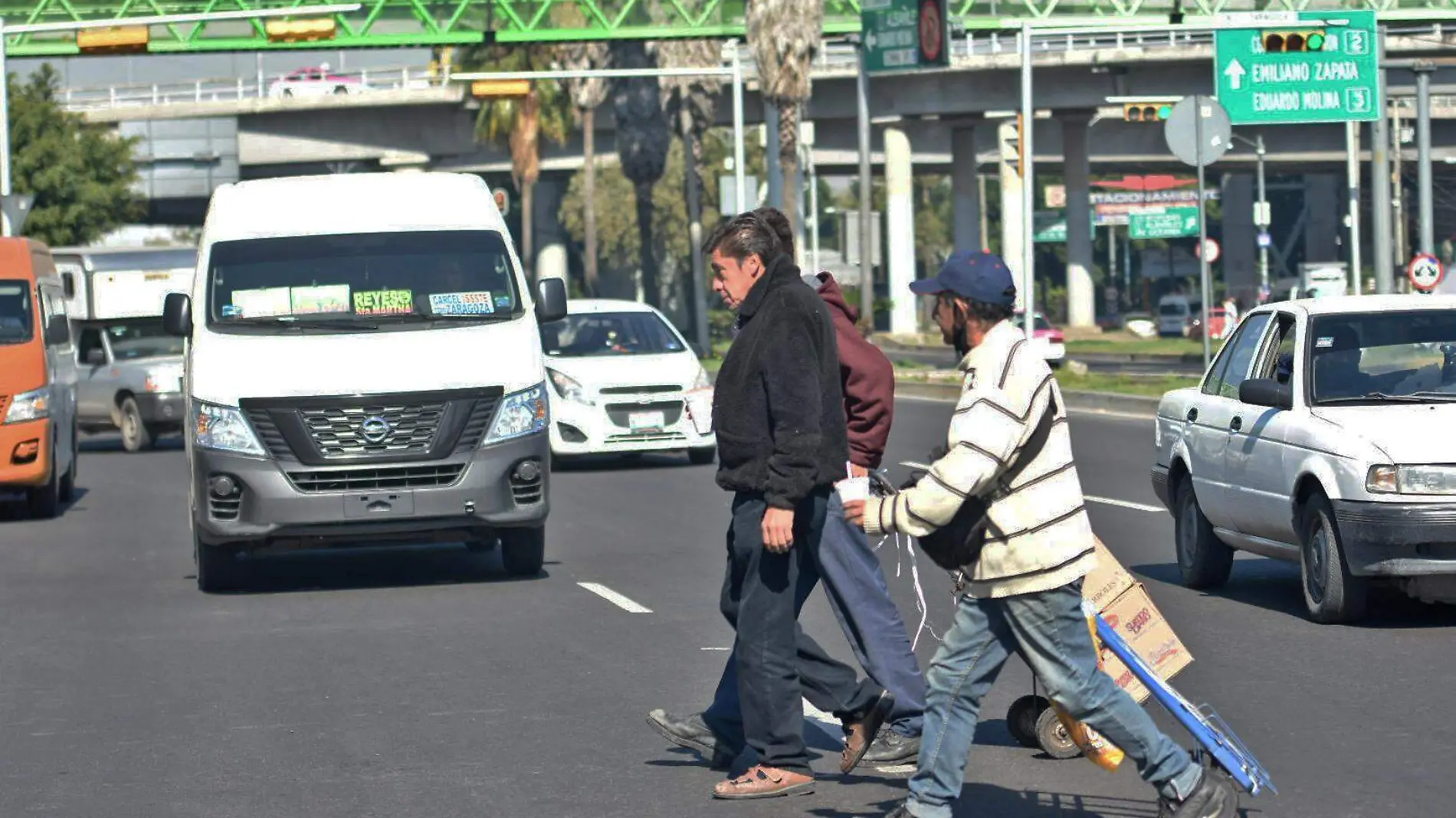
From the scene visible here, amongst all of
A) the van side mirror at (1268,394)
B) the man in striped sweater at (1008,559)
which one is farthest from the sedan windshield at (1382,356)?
the man in striped sweater at (1008,559)

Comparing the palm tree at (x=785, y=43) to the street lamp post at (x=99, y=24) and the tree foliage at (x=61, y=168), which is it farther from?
the tree foliage at (x=61, y=168)

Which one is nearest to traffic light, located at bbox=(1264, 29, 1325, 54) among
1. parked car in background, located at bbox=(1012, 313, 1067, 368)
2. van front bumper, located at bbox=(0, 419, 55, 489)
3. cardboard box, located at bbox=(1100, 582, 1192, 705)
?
parked car in background, located at bbox=(1012, 313, 1067, 368)

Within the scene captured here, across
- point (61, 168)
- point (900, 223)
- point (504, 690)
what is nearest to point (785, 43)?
point (900, 223)

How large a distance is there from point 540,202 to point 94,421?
55503 mm

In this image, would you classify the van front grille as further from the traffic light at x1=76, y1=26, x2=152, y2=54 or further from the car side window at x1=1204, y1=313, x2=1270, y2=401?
the traffic light at x1=76, y1=26, x2=152, y2=54

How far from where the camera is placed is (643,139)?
56125 millimetres

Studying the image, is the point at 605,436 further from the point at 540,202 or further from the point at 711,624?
the point at 540,202

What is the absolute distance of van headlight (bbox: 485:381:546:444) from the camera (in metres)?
13.2

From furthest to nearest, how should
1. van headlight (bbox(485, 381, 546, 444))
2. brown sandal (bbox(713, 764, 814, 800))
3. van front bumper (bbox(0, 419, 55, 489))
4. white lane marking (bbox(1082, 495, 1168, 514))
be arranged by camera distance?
van front bumper (bbox(0, 419, 55, 489)), white lane marking (bbox(1082, 495, 1168, 514)), van headlight (bbox(485, 381, 546, 444)), brown sandal (bbox(713, 764, 814, 800))

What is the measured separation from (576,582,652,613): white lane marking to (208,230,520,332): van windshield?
1772 mm

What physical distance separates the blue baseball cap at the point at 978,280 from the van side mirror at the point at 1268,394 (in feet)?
16.4

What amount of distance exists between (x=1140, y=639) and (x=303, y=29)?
29309 millimetres

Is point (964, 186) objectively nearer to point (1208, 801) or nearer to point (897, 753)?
point (897, 753)

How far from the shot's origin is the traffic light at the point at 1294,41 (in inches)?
1324
